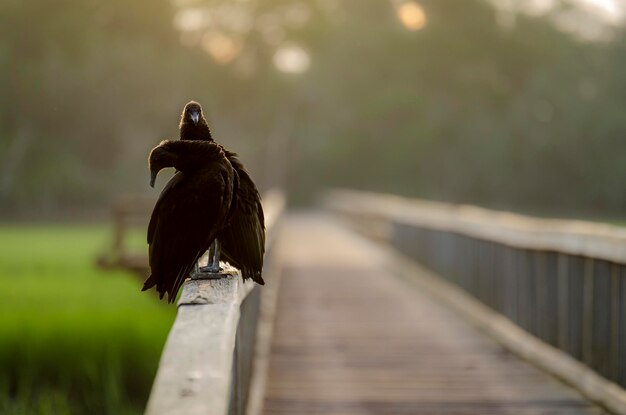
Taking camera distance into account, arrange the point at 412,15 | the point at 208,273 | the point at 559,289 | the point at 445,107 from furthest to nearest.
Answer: the point at 412,15 → the point at 445,107 → the point at 559,289 → the point at 208,273

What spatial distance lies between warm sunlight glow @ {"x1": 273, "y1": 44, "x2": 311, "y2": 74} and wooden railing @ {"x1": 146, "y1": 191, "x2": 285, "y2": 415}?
51571 mm

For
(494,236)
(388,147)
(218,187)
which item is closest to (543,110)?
(388,147)

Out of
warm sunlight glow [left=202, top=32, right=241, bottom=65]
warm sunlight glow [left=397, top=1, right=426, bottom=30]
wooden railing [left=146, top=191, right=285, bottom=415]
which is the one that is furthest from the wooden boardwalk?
warm sunlight glow [left=397, top=1, right=426, bottom=30]

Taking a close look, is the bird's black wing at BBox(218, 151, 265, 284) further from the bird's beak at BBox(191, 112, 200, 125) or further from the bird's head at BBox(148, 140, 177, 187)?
the bird's head at BBox(148, 140, 177, 187)

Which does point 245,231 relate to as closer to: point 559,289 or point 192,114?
point 192,114

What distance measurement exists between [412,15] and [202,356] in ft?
203

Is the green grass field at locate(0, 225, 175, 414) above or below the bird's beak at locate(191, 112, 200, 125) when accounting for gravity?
below

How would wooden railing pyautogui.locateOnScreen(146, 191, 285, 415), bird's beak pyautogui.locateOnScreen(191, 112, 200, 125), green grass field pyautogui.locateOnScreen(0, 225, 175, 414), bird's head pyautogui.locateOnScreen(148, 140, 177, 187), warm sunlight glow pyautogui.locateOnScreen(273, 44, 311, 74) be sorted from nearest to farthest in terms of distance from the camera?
wooden railing pyautogui.locateOnScreen(146, 191, 285, 415)
bird's head pyautogui.locateOnScreen(148, 140, 177, 187)
bird's beak pyautogui.locateOnScreen(191, 112, 200, 125)
green grass field pyautogui.locateOnScreen(0, 225, 175, 414)
warm sunlight glow pyautogui.locateOnScreen(273, 44, 311, 74)

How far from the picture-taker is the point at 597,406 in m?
7.01

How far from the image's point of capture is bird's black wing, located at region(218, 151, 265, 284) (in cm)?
502

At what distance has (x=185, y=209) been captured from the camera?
4625mm

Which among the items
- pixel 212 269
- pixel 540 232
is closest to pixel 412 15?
pixel 540 232

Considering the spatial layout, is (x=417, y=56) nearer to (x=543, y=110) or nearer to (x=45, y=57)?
(x=543, y=110)

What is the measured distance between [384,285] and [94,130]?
1302cm
